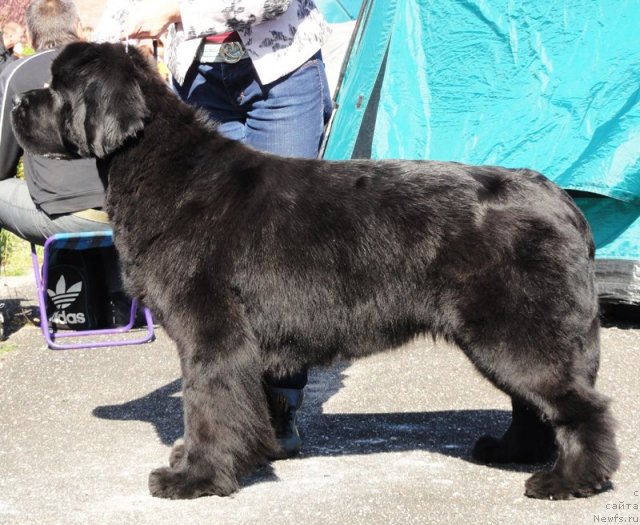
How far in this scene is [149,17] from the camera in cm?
349

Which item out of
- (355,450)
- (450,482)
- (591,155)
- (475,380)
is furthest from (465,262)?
(591,155)

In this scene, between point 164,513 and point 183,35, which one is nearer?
point 164,513

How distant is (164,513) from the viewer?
121 inches

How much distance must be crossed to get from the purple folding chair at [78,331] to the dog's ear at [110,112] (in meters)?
2.22

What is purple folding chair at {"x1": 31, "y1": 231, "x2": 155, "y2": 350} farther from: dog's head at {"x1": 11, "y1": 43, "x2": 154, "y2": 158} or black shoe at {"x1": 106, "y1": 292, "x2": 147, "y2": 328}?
dog's head at {"x1": 11, "y1": 43, "x2": 154, "y2": 158}

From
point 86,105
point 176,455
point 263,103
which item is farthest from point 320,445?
point 86,105

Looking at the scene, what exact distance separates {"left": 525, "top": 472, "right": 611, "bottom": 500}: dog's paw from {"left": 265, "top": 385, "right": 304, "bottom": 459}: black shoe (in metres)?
1.00

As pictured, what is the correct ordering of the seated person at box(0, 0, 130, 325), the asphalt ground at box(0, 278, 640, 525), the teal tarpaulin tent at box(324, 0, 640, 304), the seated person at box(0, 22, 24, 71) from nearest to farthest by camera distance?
the asphalt ground at box(0, 278, 640, 525) < the teal tarpaulin tent at box(324, 0, 640, 304) < the seated person at box(0, 0, 130, 325) < the seated person at box(0, 22, 24, 71)

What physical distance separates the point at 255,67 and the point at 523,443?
5.87ft

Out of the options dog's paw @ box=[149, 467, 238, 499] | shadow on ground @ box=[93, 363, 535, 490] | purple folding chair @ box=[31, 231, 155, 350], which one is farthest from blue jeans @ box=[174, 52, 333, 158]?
purple folding chair @ box=[31, 231, 155, 350]

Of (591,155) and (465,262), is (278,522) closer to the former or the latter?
(465,262)

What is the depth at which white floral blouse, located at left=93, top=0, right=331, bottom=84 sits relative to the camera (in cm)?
348

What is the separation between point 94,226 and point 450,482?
314cm

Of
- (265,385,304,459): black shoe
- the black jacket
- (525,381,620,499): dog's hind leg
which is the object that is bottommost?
(265,385,304,459): black shoe
